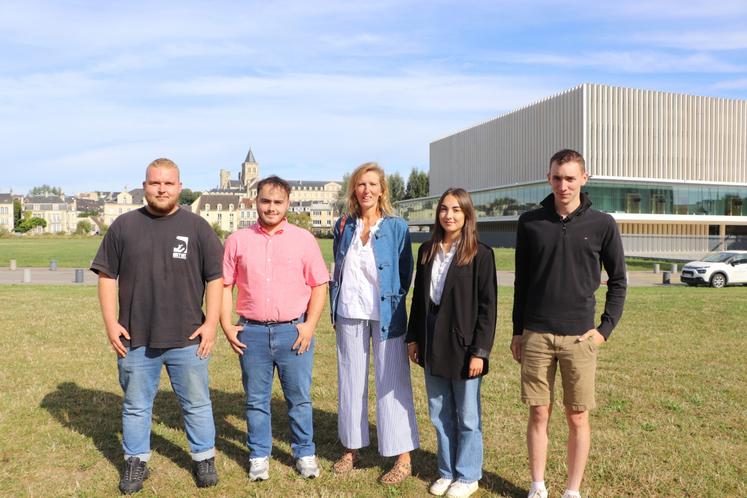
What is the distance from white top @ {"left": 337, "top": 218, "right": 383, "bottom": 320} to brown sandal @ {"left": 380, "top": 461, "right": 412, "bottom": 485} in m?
1.08

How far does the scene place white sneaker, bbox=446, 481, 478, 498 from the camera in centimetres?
407

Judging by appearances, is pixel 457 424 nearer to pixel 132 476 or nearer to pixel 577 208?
pixel 577 208

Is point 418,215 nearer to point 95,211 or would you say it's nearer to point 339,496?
point 339,496

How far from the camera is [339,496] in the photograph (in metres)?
4.09

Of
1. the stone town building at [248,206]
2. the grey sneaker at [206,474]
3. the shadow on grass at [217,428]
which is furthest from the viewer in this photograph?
the stone town building at [248,206]

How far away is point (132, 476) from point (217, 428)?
141cm

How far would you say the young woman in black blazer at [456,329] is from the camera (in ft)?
13.1

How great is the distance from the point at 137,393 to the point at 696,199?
6036 centimetres

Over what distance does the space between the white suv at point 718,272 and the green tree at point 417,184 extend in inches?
3103

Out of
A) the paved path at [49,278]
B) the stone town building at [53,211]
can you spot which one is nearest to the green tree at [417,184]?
the paved path at [49,278]

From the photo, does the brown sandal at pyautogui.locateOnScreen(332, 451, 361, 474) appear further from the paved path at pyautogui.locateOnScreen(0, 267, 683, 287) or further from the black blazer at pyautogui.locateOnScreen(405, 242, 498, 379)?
the paved path at pyautogui.locateOnScreen(0, 267, 683, 287)

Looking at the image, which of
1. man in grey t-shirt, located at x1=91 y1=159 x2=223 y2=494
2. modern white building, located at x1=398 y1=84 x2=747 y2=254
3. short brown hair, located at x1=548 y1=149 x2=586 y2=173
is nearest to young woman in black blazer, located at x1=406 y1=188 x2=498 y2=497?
short brown hair, located at x1=548 y1=149 x2=586 y2=173

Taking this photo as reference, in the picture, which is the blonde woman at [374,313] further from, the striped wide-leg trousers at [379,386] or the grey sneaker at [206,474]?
the grey sneaker at [206,474]

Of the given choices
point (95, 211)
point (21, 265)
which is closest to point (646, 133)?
point (21, 265)
